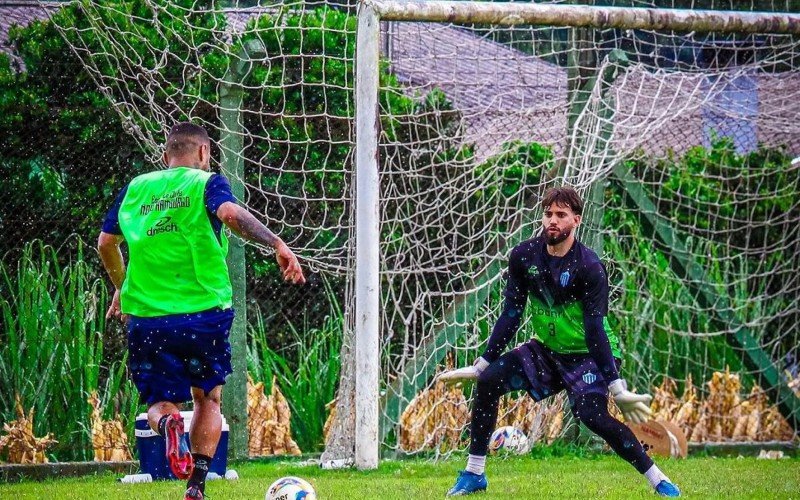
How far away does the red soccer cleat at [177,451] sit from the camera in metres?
5.26

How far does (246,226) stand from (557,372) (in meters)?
1.94

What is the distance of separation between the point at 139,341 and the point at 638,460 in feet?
8.26

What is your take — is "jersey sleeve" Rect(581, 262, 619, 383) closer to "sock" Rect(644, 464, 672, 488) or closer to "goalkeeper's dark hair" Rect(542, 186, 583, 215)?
"goalkeeper's dark hair" Rect(542, 186, 583, 215)

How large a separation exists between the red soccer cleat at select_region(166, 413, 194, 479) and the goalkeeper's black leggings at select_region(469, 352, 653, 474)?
1.56 metres

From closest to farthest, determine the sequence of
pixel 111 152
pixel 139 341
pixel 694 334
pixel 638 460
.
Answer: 1. pixel 139 341
2. pixel 638 460
3. pixel 111 152
4. pixel 694 334

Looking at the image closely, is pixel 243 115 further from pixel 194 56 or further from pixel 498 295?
pixel 498 295

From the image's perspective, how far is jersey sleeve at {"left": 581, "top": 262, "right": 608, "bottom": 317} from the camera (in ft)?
19.6

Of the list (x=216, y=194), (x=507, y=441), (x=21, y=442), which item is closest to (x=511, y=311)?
(x=216, y=194)

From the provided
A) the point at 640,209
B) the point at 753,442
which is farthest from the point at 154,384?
the point at 753,442

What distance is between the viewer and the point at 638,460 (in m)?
5.97

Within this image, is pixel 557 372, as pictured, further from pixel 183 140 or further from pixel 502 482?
pixel 183 140

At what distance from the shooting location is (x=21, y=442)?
24.4ft

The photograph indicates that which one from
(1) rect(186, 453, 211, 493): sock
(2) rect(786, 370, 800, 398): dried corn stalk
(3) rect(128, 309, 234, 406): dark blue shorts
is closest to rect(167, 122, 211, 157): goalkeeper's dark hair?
(3) rect(128, 309, 234, 406): dark blue shorts

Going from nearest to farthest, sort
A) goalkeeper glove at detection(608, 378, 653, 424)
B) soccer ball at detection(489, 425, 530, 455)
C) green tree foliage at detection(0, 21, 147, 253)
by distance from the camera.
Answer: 1. goalkeeper glove at detection(608, 378, 653, 424)
2. green tree foliage at detection(0, 21, 147, 253)
3. soccer ball at detection(489, 425, 530, 455)
